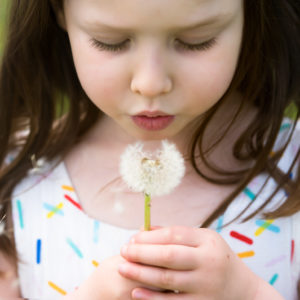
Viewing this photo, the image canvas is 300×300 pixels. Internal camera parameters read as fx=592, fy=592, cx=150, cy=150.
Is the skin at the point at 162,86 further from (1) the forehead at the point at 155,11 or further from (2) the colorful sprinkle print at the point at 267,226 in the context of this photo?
(2) the colorful sprinkle print at the point at 267,226

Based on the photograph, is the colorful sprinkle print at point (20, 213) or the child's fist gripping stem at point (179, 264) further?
the colorful sprinkle print at point (20, 213)

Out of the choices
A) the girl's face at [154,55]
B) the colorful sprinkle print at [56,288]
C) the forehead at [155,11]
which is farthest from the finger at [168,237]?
the colorful sprinkle print at [56,288]

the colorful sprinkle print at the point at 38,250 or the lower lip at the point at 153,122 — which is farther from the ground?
the lower lip at the point at 153,122

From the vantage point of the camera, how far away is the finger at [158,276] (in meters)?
0.94

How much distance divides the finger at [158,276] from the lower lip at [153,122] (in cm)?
30

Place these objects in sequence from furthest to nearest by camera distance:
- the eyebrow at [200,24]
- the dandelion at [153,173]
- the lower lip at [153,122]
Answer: the lower lip at [153,122], the eyebrow at [200,24], the dandelion at [153,173]

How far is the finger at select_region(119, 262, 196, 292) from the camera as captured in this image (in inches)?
37.0

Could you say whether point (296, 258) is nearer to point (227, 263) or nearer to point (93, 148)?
point (227, 263)

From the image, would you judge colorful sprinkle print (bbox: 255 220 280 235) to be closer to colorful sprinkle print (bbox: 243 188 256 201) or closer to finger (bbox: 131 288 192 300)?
colorful sprinkle print (bbox: 243 188 256 201)

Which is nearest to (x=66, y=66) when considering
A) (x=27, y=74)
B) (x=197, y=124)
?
(x=27, y=74)

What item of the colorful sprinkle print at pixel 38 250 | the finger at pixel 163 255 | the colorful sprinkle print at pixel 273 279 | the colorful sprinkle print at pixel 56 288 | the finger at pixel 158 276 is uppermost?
the finger at pixel 163 255

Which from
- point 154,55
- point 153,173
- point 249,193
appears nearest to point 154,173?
point 153,173

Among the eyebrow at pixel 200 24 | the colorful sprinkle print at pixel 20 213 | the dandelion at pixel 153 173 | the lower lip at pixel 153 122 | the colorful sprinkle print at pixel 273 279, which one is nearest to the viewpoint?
the dandelion at pixel 153 173

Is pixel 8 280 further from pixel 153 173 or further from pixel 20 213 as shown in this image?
pixel 153 173
